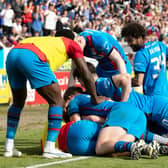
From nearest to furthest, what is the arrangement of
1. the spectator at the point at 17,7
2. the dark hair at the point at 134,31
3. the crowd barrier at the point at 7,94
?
the dark hair at the point at 134,31 → the crowd barrier at the point at 7,94 → the spectator at the point at 17,7

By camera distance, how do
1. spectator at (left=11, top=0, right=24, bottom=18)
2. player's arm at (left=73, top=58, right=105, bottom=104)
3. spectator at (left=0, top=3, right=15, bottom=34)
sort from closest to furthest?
player's arm at (left=73, top=58, right=105, bottom=104) → spectator at (left=0, top=3, right=15, bottom=34) → spectator at (left=11, top=0, right=24, bottom=18)

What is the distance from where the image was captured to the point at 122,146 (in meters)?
6.24

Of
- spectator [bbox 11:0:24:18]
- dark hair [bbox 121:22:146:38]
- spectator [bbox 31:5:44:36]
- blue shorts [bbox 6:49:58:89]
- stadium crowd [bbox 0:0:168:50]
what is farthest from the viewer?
spectator [bbox 31:5:44:36]

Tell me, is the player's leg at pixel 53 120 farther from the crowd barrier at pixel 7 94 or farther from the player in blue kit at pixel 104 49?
the crowd barrier at pixel 7 94

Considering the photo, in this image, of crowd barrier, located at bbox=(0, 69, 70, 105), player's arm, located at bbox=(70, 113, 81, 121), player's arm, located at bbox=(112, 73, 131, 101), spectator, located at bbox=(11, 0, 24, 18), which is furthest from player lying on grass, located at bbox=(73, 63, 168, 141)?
spectator, located at bbox=(11, 0, 24, 18)

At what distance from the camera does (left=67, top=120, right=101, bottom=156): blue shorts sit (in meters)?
6.67

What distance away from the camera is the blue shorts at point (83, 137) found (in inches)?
263

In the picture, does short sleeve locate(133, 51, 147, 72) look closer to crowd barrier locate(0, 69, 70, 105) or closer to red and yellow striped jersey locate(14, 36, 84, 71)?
red and yellow striped jersey locate(14, 36, 84, 71)

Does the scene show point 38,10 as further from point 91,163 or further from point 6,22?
point 91,163

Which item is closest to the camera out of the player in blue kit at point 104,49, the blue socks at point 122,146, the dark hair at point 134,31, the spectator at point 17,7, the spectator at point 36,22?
the blue socks at point 122,146

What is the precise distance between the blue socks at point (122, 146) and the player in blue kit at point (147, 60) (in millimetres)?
2090

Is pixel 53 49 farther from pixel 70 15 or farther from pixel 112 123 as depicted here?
pixel 70 15

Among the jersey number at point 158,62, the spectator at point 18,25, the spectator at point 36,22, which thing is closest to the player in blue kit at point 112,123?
the jersey number at point 158,62

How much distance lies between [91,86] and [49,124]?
2.28 feet
